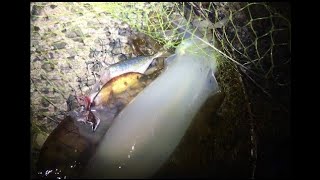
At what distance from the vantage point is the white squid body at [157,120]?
11.6 ft

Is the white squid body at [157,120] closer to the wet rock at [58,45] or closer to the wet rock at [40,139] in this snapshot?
the wet rock at [40,139]

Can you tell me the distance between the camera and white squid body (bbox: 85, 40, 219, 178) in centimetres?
354

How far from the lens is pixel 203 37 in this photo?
368 cm

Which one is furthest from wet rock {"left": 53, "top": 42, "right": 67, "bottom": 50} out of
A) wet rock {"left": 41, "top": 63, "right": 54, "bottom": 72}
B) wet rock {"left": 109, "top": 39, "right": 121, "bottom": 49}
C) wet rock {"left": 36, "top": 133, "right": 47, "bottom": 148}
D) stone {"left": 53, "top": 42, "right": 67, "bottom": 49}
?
wet rock {"left": 36, "top": 133, "right": 47, "bottom": 148}

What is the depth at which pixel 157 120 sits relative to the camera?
3592mm

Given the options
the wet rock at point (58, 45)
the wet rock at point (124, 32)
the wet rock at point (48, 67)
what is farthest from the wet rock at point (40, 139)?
the wet rock at point (124, 32)

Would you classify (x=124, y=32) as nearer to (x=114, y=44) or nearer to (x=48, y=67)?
(x=114, y=44)

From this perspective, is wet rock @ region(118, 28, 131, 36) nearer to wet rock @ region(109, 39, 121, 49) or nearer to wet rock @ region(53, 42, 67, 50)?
wet rock @ region(109, 39, 121, 49)
